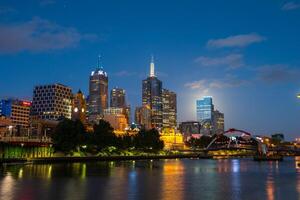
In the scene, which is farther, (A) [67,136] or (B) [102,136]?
(B) [102,136]

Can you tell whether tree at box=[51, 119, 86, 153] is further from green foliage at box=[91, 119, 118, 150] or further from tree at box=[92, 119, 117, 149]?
tree at box=[92, 119, 117, 149]

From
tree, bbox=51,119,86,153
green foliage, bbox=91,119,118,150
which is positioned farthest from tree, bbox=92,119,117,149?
tree, bbox=51,119,86,153

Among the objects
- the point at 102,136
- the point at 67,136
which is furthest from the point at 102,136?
the point at 67,136

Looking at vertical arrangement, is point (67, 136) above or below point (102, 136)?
below

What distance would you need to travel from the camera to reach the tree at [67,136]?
145750mm

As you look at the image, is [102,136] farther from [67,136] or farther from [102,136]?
[67,136]

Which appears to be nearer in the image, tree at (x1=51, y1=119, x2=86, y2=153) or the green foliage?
tree at (x1=51, y1=119, x2=86, y2=153)

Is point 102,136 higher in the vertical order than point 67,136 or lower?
higher

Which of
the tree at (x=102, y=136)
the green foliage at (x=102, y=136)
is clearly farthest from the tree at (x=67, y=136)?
the tree at (x=102, y=136)

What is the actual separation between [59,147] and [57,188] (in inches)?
3817

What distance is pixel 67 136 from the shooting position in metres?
147

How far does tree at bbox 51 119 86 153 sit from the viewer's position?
14575 cm

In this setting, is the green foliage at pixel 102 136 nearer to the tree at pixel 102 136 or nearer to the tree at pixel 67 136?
the tree at pixel 102 136

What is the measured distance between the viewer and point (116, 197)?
45.1m
